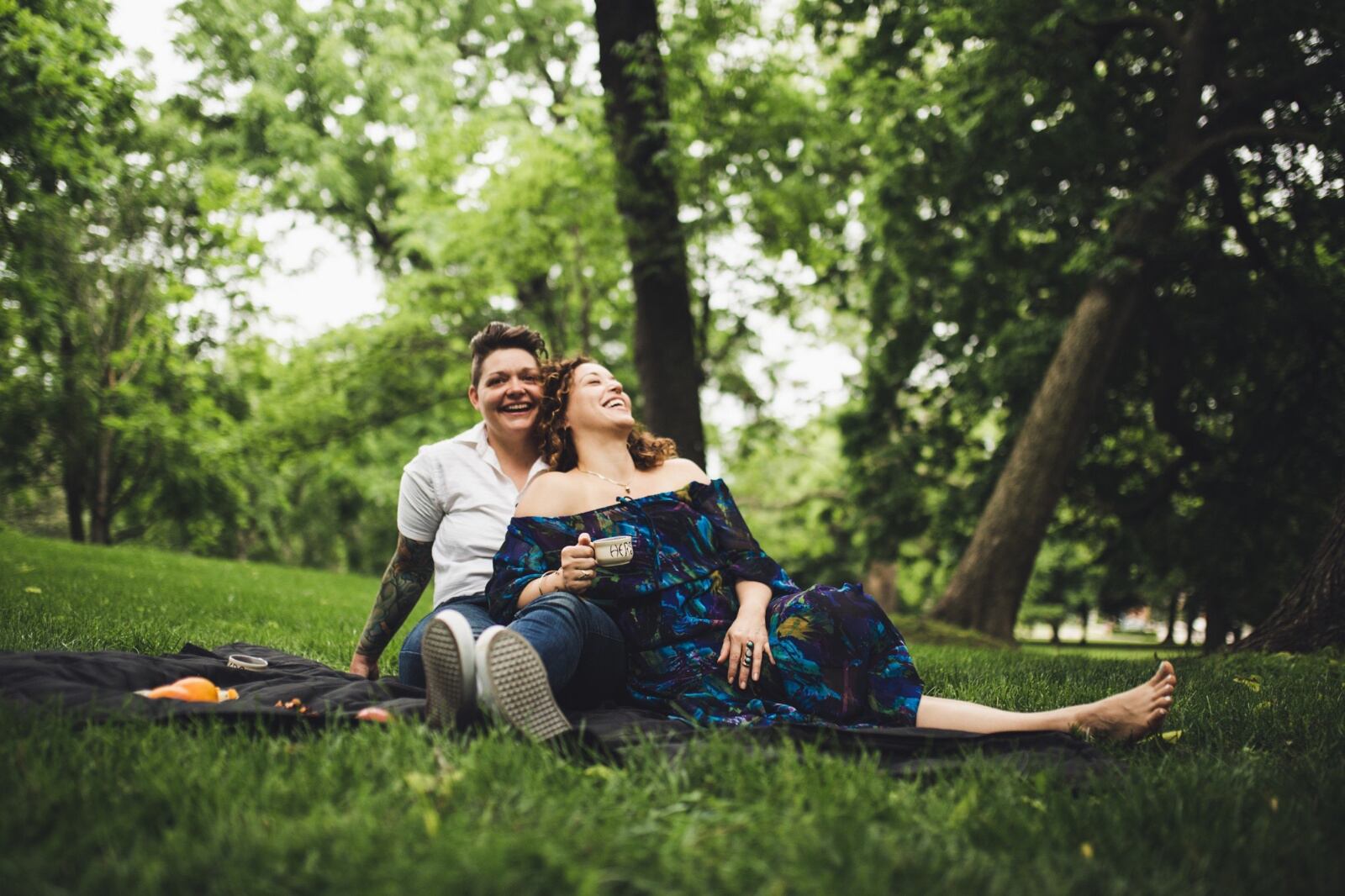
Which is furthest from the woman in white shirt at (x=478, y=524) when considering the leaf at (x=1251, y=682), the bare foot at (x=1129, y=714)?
the leaf at (x=1251, y=682)

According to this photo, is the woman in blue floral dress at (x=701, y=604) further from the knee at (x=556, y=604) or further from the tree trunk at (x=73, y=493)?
the tree trunk at (x=73, y=493)

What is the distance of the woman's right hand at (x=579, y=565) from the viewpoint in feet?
9.88

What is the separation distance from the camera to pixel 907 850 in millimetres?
1757

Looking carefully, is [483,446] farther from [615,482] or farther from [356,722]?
[356,722]

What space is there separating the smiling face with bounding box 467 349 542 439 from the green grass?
5.87 ft

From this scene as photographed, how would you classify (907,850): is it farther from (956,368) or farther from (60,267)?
(60,267)

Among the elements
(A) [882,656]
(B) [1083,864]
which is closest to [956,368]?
(A) [882,656]

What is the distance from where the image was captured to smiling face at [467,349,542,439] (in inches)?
155

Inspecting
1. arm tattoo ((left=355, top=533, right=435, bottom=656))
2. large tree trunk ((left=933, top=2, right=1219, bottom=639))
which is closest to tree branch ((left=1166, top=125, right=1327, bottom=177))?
large tree trunk ((left=933, top=2, right=1219, bottom=639))

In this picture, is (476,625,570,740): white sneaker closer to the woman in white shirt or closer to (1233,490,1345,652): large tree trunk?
the woman in white shirt

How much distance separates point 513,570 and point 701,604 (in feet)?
2.43

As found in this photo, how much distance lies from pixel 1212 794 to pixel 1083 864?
2.31ft

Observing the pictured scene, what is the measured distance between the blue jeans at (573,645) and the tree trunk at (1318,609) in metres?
4.93

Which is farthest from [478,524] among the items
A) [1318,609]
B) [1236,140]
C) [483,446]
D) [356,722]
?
[1236,140]
